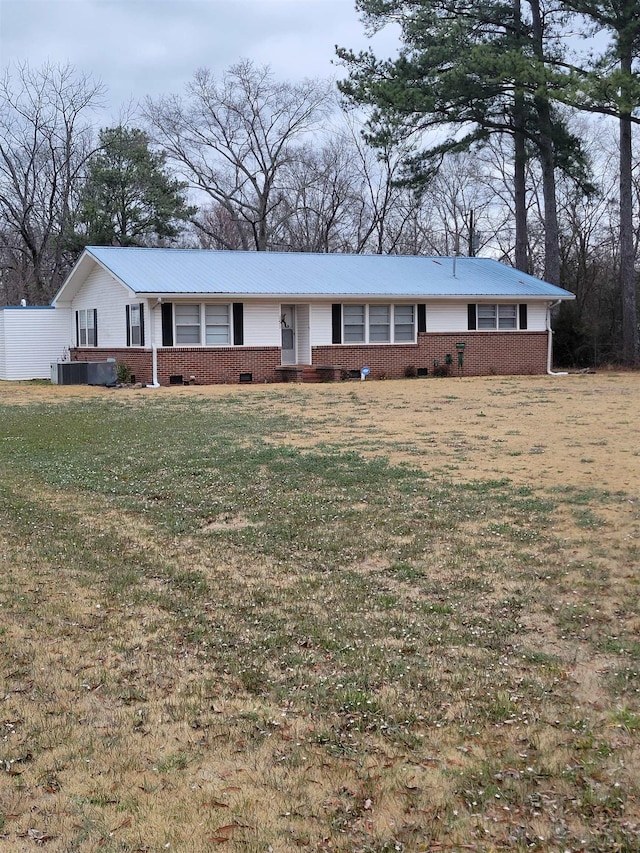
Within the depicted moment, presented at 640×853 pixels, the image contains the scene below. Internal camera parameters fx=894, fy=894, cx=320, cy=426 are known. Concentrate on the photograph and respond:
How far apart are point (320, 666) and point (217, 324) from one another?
69.1 ft

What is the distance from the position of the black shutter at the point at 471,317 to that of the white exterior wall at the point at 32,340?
13049 mm

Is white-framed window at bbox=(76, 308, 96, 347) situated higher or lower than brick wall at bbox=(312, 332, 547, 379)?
higher

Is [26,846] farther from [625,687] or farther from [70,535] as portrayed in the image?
[70,535]

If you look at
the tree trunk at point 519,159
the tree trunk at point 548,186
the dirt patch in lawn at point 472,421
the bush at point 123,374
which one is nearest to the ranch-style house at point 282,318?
the bush at point 123,374

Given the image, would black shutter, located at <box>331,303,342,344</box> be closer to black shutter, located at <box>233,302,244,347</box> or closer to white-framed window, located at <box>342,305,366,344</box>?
white-framed window, located at <box>342,305,366,344</box>

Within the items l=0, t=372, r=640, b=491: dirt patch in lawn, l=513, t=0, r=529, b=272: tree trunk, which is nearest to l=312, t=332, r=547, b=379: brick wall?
l=0, t=372, r=640, b=491: dirt patch in lawn

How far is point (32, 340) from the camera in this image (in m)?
29.6

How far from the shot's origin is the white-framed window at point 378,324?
26.8 metres

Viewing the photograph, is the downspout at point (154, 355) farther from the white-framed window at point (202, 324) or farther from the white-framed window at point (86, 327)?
the white-framed window at point (86, 327)

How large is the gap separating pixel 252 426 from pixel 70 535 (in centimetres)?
658

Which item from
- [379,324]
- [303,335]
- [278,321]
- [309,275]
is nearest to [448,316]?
[379,324]

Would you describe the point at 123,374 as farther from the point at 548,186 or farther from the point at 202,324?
the point at 548,186

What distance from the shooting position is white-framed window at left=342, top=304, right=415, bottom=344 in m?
26.8

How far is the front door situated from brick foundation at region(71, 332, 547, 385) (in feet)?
2.74
